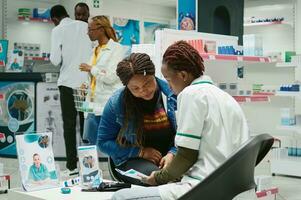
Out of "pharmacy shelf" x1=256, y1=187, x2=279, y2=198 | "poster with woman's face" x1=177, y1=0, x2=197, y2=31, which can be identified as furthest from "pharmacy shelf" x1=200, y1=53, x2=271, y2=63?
"pharmacy shelf" x1=256, y1=187, x2=279, y2=198

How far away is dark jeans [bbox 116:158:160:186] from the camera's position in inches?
104

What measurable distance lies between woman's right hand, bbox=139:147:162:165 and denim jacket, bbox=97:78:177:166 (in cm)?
3

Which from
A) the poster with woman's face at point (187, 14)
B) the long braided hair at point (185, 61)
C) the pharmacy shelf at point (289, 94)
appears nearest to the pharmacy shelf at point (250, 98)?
the poster with woman's face at point (187, 14)

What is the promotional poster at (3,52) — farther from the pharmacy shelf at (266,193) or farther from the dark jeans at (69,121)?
the pharmacy shelf at (266,193)

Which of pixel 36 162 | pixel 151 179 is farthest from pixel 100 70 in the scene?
pixel 151 179

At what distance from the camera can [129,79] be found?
2.62m

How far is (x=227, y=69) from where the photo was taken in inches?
170

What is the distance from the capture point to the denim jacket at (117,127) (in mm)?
2714

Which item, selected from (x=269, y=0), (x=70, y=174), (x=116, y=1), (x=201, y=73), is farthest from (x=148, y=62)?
(x=116, y=1)

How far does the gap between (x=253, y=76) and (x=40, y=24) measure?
468cm

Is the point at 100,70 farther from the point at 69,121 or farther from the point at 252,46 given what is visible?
the point at 252,46

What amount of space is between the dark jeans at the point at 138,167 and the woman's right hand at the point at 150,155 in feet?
0.08

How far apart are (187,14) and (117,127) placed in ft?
7.24

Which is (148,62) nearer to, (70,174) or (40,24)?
(70,174)
